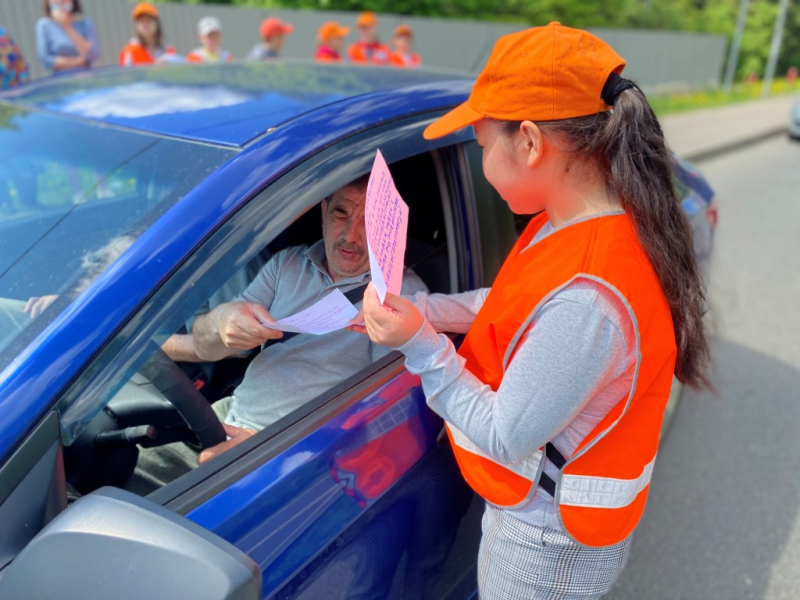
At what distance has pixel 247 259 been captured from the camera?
1261 mm

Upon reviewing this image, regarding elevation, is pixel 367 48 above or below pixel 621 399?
below

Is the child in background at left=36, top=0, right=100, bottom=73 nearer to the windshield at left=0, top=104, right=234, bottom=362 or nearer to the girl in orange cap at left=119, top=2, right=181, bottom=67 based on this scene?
the girl in orange cap at left=119, top=2, right=181, bottom=67

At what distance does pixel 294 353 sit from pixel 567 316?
73cm

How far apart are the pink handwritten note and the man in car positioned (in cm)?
34

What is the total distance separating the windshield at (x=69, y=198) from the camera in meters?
1.19

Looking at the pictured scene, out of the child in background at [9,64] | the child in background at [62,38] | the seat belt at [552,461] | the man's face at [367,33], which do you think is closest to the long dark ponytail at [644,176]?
the seat belt at [552,461]

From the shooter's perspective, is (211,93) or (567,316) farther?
(211,93)

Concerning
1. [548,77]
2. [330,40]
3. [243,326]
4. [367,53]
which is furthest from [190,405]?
[367,53]

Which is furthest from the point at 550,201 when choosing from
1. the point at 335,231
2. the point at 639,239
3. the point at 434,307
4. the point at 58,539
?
the point at 58,539

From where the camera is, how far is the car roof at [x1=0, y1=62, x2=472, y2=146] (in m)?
1.49

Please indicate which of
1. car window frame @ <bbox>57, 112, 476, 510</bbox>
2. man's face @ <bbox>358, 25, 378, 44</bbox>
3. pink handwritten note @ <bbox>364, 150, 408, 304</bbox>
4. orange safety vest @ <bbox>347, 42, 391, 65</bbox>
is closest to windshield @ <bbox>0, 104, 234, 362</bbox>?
car window frame @ <bbox>57, 112, 476, 510</bbox>

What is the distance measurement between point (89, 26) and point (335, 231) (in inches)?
220

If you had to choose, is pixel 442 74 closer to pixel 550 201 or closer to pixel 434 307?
pixel 434 307

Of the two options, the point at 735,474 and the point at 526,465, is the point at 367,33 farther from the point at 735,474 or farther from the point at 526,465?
the point at 526,465
